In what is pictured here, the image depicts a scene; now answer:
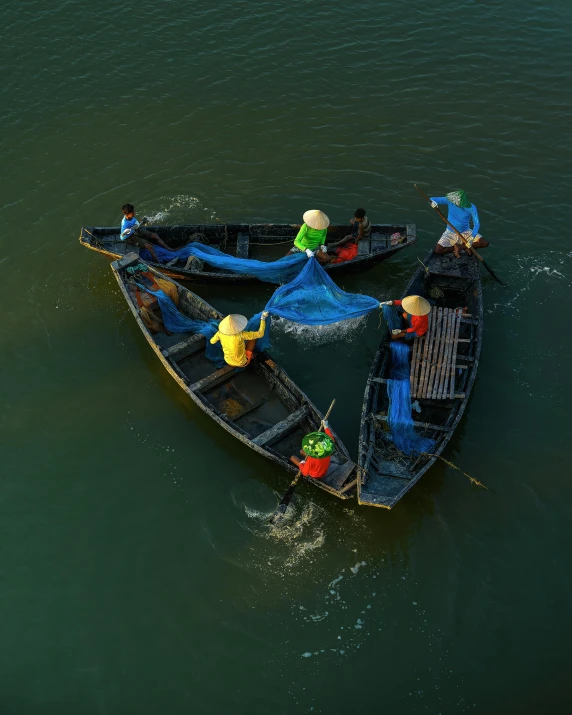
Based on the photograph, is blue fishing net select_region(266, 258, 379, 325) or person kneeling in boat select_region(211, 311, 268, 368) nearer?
person kneeling in boat select_region(211, 311, 268, 368)

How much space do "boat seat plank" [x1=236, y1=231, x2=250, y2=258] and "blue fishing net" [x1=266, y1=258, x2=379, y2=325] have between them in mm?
2471

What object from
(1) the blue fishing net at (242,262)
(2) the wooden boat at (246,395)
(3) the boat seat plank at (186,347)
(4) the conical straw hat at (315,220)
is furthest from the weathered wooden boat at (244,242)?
(3) the boat seat plank at (186,347)

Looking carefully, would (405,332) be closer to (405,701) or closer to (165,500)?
(165,500)

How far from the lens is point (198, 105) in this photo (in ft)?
60.7

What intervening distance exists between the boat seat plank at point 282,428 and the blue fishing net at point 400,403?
1.60 meters

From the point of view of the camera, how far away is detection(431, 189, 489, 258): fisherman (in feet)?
44.0

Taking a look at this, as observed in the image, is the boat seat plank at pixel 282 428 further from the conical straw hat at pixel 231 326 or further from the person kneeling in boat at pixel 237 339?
the conical straw hat at pixel 231 326

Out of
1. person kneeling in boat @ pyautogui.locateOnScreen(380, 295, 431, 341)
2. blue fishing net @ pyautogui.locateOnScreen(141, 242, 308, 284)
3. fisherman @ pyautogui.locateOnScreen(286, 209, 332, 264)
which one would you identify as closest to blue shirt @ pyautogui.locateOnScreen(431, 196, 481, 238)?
fisherman @ pyautogui.locateOnScreen(286, 209, 332, 264)

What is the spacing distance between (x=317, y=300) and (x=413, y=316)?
193cm

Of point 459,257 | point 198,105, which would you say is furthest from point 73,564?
point 198,105

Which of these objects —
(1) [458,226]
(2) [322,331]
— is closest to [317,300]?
(2) [322,331]

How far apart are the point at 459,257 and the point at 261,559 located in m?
7.93

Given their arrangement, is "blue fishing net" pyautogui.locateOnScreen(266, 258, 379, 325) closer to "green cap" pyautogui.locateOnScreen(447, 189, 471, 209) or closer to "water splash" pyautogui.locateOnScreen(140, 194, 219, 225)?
"green cap" pyautogui.locateOnScreen(447, 189, 471, 209)

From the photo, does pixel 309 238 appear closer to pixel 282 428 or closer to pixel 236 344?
pixel 236 344
